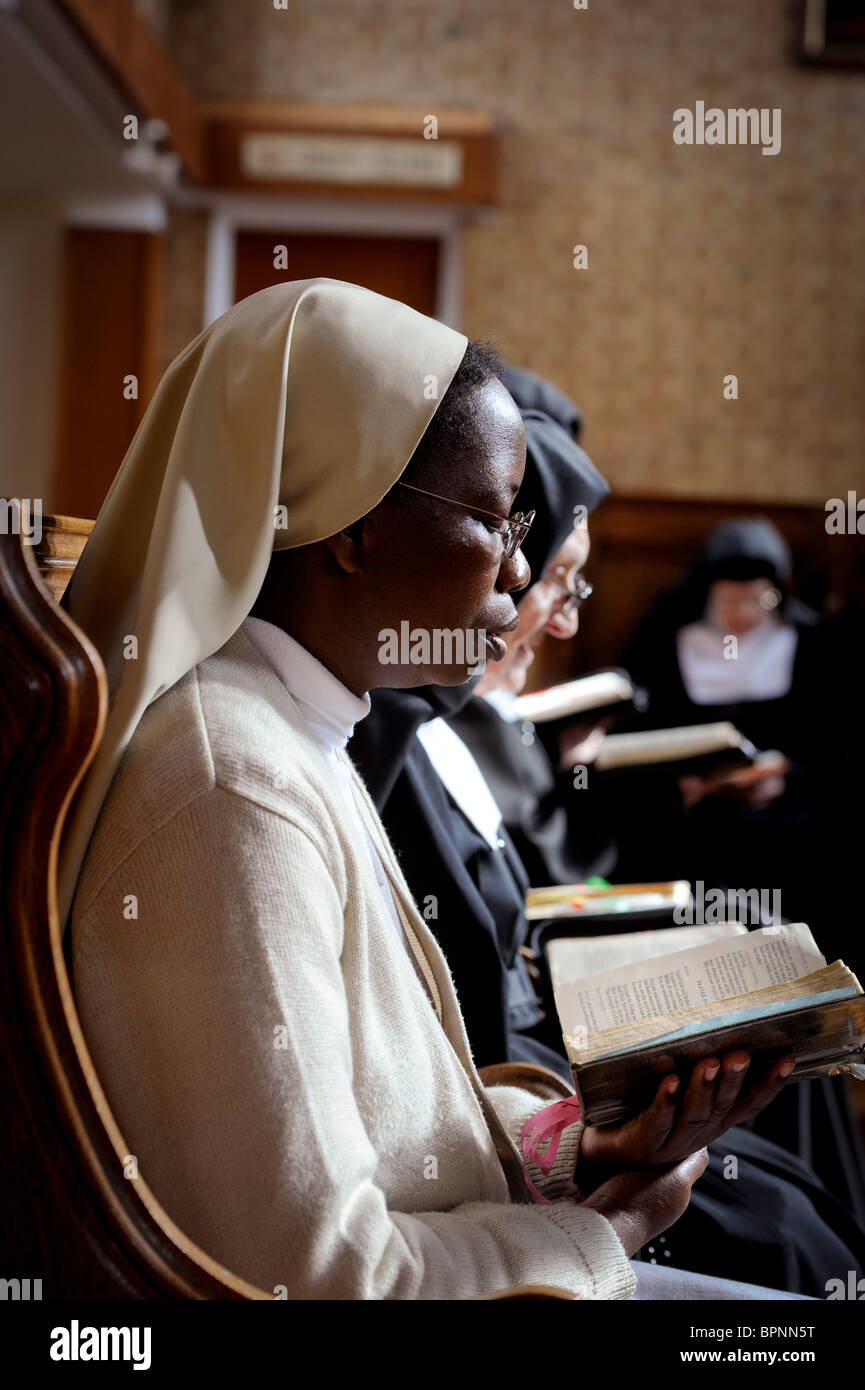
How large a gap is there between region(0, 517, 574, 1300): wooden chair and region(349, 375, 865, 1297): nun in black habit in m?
0.82

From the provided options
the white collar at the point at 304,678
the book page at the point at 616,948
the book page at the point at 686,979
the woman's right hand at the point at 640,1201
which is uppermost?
the white collar at the point at 304,678

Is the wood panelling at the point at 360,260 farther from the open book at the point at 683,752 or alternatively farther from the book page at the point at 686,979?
the book page at the point at 686,979

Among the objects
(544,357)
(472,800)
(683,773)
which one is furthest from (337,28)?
(472,800)

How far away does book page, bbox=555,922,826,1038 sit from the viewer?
4.73ft

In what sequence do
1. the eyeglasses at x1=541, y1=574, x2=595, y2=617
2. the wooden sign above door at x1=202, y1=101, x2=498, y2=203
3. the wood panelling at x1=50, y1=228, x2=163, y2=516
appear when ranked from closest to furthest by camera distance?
1. the eyeglasses at x1=541, y1=574, x2=595, y2=617
2. the wood panelling at x1=50, y1=228, x2=163, y2=516
3. the wooden sign above door at x1=202, y1=101, x2=498, y2=203

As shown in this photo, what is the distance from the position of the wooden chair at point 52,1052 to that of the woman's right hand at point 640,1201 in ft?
1.48

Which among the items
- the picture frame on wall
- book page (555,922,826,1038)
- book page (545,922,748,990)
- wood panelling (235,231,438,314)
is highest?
the picture frame on wall

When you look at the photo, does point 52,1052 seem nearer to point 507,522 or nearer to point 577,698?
point 507,522

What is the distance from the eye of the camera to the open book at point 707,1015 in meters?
1.17

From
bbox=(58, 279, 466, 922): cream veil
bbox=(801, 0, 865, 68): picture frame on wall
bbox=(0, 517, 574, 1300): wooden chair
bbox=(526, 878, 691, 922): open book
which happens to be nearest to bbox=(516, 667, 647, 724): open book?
bbox=(526, 878, 691, 922): open book

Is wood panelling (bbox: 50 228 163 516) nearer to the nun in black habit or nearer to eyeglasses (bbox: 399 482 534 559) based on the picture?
the nun in black habit

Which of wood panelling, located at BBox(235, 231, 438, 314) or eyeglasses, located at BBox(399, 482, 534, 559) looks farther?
wood panelling, located at BBox(235, 231, 438, 314)

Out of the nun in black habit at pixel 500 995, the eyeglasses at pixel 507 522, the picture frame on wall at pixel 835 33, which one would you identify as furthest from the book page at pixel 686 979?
the picture frame on wall at pixel 835 33

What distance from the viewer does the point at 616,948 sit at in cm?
191
